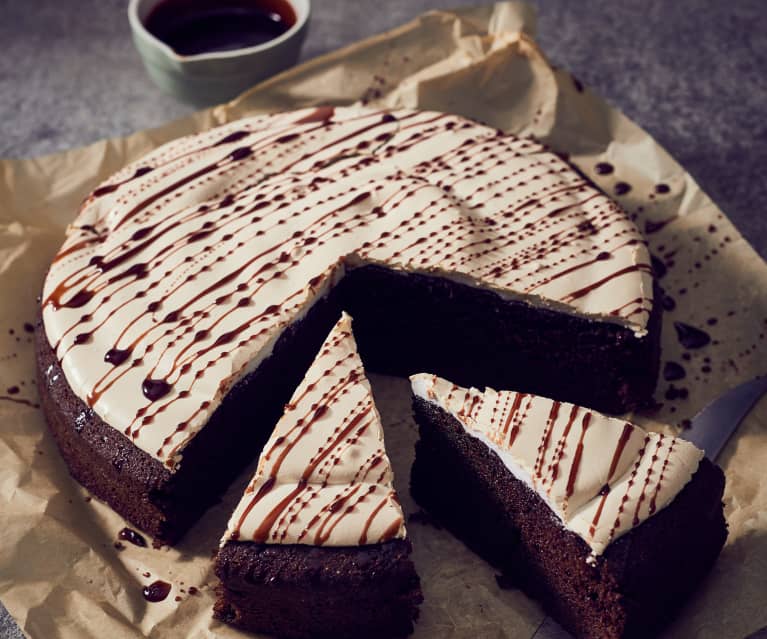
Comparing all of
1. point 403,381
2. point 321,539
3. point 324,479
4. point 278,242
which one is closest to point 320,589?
point 321,539

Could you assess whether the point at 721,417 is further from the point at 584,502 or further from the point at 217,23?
the point at 217,23

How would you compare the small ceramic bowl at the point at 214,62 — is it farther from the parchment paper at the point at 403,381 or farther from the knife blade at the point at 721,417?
the knife blade at the point at 721,417

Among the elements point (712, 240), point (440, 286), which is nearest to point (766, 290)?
point (712, 240)

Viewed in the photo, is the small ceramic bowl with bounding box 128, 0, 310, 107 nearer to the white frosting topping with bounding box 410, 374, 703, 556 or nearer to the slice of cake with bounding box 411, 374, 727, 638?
the slice of cake with bounding box 411, 374, 727, 638

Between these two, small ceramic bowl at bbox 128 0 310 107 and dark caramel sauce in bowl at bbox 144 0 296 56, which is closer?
small ceramic bowl at bbox 128 0 310 107

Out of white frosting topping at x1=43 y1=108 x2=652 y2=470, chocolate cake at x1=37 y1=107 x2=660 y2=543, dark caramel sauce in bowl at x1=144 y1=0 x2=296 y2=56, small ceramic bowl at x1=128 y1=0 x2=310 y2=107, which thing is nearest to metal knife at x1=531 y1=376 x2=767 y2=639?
chocolate cake at x1=37 y1=107 x2=660 y2=543
